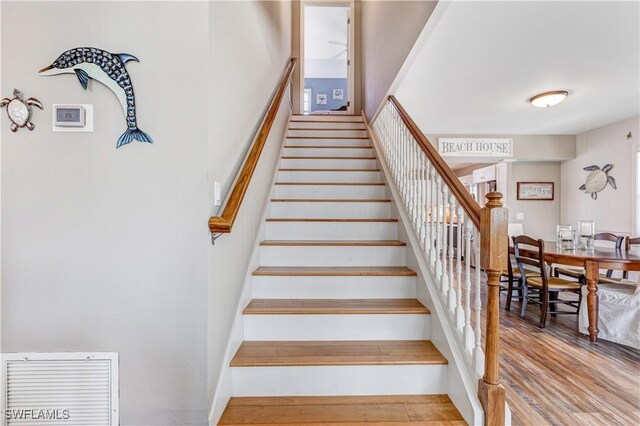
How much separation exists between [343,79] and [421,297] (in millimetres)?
8461

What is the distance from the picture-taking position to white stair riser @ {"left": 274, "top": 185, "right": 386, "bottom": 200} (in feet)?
A: 9.71

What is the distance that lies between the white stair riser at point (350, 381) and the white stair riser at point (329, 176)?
2015 mm

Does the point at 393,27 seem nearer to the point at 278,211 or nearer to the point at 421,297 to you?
the point at 278,211

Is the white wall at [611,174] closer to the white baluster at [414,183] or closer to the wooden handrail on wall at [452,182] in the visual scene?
the white baluster at [414,183]

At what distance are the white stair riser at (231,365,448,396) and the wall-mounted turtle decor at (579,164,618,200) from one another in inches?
215

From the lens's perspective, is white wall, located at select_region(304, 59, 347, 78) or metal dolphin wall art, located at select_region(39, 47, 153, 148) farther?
white wall, located at select_region(304, 59, 347, 78)

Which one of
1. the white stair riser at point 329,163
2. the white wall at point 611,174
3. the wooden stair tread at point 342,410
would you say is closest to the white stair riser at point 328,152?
the white stair riser at point 329,163

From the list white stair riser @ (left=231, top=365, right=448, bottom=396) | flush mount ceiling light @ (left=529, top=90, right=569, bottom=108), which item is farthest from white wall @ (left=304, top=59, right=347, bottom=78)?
white stair riser @ (left=231, top=365, right=448, bottom=396)

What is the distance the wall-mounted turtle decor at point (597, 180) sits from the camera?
493cm

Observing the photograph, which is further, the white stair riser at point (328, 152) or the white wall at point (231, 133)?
the white stair riser at point (328, 152)

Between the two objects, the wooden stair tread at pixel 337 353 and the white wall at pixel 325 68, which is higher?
the white wall at pixel 325 68

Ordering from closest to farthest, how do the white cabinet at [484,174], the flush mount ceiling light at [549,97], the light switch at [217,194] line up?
the light switch at [217,194] → the flush mount ceiling light at [549,97] → the white cabinet at [484,174]

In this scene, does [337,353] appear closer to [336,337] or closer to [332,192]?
[336,337]

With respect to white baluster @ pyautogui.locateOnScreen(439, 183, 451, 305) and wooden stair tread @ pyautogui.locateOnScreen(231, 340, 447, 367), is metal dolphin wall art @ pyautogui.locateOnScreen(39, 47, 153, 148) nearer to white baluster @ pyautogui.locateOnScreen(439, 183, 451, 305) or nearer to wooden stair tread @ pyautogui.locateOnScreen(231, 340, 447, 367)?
wooden stair tread @ pyautogui.locateOnScreen(231, 340, 447, 367)
